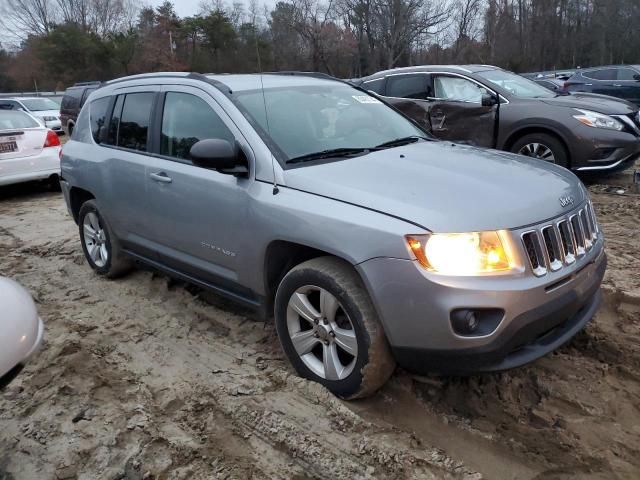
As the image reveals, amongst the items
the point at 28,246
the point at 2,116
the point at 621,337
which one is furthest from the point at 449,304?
the point at 2,116

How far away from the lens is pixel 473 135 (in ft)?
25.7

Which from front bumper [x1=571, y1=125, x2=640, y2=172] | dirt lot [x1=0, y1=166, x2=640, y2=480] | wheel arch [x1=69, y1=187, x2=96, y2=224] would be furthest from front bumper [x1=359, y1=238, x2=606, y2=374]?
front bumper [x1=571, y1=125, x2=640, y2=172]

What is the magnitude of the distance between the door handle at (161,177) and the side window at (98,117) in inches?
47.5

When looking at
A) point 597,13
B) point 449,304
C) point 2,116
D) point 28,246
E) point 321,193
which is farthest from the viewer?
point 597,13

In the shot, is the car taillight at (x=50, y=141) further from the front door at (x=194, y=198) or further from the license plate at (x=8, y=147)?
the front door at (x=194, y=198)

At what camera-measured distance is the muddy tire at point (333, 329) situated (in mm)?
2758

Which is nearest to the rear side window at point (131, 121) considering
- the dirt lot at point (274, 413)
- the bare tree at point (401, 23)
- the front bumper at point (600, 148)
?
the dirt lot at point (274, 413)

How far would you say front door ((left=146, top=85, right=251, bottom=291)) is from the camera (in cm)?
339

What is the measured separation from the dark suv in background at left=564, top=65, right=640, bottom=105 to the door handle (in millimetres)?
14475

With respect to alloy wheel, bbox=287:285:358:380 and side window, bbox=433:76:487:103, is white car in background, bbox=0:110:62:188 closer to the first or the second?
side window, bbox=433:76:487:103

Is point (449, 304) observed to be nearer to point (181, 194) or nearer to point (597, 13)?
point (181, 194)

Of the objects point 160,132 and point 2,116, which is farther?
point 2,116

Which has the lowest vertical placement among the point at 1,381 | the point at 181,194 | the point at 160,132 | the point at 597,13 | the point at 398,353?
the point at 398,353

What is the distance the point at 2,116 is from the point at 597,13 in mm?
49343
